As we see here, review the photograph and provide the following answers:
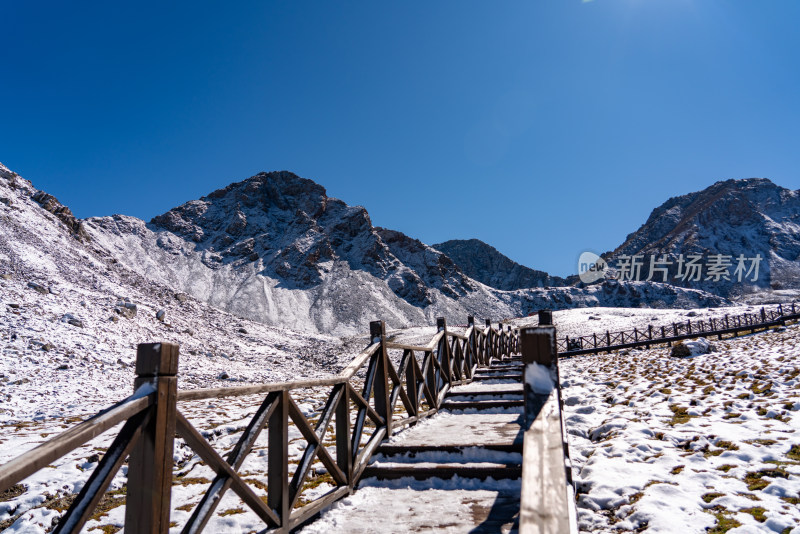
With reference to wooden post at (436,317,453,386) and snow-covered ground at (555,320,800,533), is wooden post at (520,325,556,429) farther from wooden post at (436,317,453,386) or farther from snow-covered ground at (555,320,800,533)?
wooden post at (436,317,453,386)

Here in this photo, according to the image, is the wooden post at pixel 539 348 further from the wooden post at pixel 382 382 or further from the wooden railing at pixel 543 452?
the wooden post at pixel 382 382

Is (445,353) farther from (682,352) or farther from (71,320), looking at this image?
(71,320)

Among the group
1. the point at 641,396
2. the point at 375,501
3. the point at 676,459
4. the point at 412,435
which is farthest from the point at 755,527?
the point at 641,396

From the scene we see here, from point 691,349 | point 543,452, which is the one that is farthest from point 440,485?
point 691,349

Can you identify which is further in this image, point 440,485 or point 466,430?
point 466,430

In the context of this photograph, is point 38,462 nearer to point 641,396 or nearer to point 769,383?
point 641,396

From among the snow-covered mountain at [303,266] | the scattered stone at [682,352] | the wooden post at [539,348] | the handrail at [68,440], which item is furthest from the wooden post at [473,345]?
the snow-covered mountain at [303,266]

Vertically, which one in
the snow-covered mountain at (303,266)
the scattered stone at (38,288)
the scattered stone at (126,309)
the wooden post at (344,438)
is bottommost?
the wooden post at (344,438)

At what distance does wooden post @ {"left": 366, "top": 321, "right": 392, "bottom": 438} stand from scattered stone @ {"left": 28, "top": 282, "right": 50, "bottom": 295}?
2580 centimetres

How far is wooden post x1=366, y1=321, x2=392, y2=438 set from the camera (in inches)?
220

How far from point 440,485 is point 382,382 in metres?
1.62

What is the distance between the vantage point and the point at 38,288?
2272 cm

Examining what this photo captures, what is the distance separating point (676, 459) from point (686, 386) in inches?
218

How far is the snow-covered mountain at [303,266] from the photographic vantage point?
263ft
